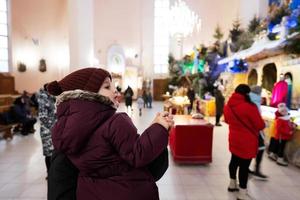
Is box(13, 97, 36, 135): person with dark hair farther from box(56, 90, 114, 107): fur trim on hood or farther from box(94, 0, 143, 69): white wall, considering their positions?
box(94, 0, 143, 69): white wall

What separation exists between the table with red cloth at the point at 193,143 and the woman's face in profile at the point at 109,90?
3.33 meters

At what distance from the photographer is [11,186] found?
3453 millimetres

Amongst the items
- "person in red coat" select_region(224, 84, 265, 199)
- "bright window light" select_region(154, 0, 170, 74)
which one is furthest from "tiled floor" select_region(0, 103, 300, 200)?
"bright window light" select_region(154, 0, 170, 74)

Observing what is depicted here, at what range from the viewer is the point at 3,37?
43.1 ft

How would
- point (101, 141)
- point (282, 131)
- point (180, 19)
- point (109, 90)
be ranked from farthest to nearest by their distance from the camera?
point (180, 19)
point (282, 131)
point (109, 90)
point (101, 141)

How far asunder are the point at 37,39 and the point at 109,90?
1618 cm

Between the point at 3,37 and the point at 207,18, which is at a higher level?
the point at 207,18

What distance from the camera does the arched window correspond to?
42.7ft

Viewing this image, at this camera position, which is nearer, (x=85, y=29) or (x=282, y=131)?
(x=282, y=131)

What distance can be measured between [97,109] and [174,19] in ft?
24.7

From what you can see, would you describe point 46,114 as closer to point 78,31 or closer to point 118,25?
point 78,31

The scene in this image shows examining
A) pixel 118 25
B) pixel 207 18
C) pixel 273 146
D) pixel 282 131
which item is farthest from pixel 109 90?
pixel 118 25

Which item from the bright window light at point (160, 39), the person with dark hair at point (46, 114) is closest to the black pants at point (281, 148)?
the person with dark hair at point (46, 114)

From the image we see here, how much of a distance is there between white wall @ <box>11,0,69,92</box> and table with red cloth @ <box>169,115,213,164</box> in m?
11.5
